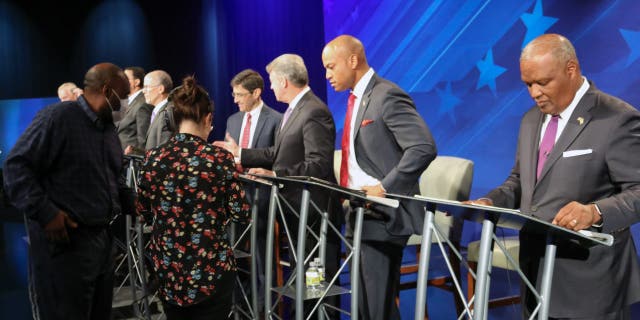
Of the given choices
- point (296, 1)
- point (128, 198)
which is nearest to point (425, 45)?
point (296, 1)

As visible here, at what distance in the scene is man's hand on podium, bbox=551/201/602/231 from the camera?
2100 millimetres

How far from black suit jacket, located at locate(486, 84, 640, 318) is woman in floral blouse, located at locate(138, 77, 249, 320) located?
1.23 m

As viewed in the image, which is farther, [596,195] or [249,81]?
[249,81]

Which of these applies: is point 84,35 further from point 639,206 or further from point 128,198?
point 639,206

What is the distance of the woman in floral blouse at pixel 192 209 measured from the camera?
269cm

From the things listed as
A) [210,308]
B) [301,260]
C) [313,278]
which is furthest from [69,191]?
[313,278]

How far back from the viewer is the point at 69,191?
9.71 ft

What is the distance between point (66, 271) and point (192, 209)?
0.73m

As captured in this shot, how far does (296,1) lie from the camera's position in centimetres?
717

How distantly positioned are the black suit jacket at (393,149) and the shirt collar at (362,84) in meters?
0.06

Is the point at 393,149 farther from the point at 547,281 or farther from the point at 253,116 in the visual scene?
the point at 253,116

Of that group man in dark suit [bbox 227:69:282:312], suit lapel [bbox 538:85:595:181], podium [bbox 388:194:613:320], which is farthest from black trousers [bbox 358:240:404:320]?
man in dark suit [bbox 227:69:282:312]

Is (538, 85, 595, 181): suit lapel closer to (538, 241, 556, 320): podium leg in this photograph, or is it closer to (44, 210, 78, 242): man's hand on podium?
(538, 241, 556, 320): podium leg

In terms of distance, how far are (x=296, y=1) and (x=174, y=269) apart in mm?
4945
